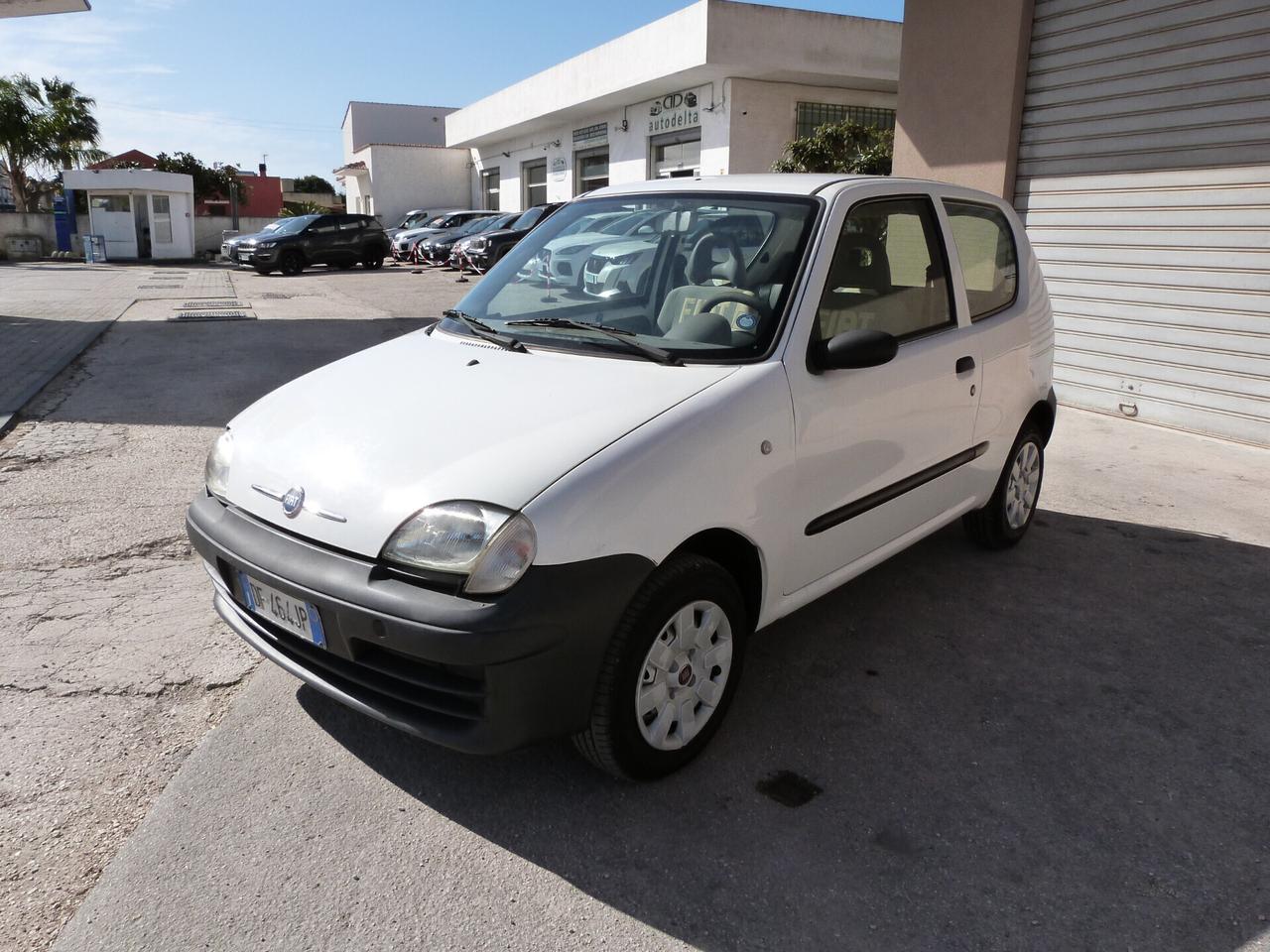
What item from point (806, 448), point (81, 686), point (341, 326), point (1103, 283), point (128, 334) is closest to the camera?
point (806, 448)

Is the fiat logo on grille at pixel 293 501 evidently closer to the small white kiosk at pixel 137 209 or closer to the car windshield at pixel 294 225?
the car windshield at pixel 294 225

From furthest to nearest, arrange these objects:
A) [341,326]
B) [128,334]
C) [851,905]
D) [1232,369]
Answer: [341,326]
[128,334]
[1232,369]
[851,905]

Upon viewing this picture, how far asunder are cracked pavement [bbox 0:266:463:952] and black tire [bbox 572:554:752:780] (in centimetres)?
133

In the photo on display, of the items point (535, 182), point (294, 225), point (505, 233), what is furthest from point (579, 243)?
point (535, 182)

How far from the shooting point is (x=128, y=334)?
11.9 meters

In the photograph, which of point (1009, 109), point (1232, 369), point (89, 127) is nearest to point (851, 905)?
point (1232, 369)

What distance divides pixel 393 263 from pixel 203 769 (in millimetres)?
29059

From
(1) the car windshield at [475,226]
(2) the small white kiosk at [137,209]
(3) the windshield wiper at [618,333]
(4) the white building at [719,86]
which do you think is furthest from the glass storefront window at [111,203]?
(3) the windshield wiper at [618,333]

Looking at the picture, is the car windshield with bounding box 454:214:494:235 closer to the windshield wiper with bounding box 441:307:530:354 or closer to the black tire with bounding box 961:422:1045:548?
the black tire with bounding box 961:422:1045:548

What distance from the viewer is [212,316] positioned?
1383cm

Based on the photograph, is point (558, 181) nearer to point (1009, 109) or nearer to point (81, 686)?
point (1009, 109)

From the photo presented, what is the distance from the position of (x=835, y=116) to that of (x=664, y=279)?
20.4m

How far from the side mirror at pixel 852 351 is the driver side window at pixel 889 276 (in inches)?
4.4

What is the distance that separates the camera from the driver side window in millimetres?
3301
